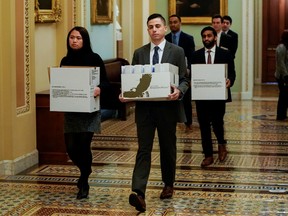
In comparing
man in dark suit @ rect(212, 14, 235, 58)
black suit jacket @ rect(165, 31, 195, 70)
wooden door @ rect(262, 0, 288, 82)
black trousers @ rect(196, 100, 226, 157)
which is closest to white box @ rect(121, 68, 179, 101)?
black trousers @ rect(196, 100, 226, 157)

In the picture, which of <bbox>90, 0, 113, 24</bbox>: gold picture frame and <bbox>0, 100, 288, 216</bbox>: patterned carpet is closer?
<bbox>0, 100, 288, 216</bbox>: patterned carpet

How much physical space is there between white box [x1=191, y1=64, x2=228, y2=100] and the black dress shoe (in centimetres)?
198

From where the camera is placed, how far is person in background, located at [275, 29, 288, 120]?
44.4 feet

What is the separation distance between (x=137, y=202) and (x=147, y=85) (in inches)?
41.9

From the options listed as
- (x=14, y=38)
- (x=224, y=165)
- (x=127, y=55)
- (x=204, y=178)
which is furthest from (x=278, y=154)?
(x=127, y=55)

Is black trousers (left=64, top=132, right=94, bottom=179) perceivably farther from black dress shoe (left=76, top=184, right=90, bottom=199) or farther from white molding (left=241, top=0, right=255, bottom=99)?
white molding (left=241, top=0, right=255, bottom=99)

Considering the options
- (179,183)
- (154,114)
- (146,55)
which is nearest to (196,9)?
(179,183)

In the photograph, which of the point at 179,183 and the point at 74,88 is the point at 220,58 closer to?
the point at 179,183

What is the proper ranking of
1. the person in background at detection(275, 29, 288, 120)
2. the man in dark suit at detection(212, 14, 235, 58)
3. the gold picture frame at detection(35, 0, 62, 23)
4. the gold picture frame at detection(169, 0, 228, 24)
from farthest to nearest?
1. the gold picture frame at detection(169, 0, 228, 24)
2. the person in background at detection(275, 29, 288, 120)
3. the man in dark suit at detection(212, 14, 235, 58)
4. the gold picture frame at detection(35, 0, 62, 23)

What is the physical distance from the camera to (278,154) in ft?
33.4

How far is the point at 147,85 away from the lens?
6.76 metres

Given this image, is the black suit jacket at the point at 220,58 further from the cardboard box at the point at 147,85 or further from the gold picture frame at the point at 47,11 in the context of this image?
the cardboard box at the point at 147,85

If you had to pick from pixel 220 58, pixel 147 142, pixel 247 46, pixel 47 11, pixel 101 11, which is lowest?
pixel 147 142

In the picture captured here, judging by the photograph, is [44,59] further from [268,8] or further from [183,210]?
[268,8]
